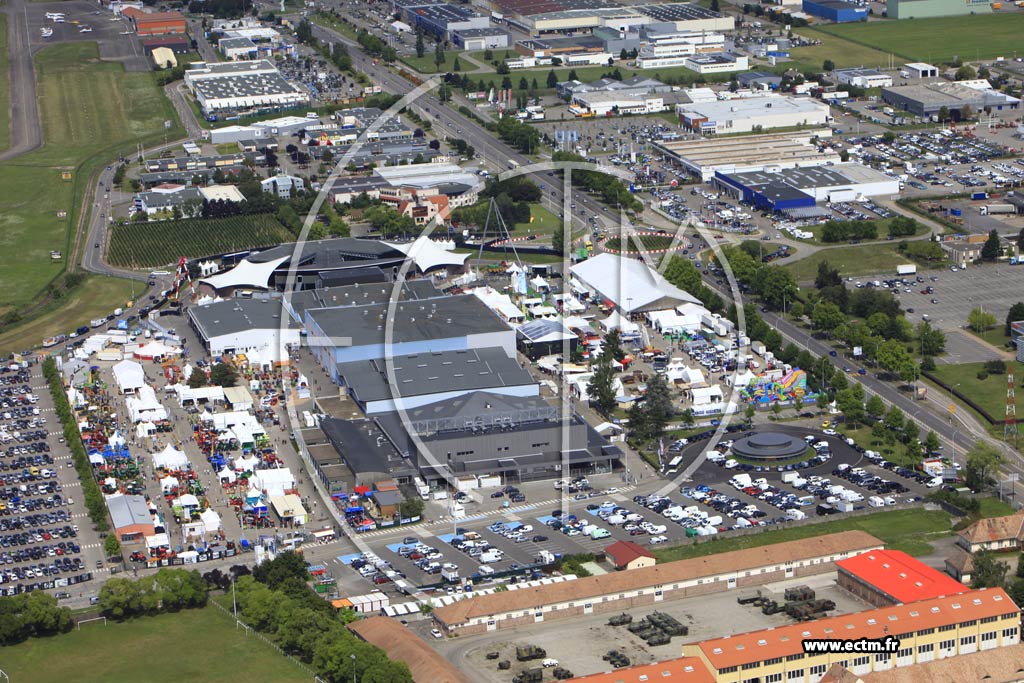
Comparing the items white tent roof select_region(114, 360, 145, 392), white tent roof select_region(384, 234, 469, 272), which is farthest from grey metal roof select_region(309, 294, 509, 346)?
white tent roof select_region(384, 234, 469, 272)

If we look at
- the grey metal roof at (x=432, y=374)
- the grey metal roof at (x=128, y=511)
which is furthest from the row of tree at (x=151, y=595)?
the grey metal roof at (x=432, y=374)

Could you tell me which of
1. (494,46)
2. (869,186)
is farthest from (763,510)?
(494,46)

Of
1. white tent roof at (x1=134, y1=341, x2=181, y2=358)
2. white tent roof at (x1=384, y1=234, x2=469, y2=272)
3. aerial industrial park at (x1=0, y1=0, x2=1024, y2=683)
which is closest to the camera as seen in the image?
aerial industrial park at (x1=0, y1=0, x2=1024, y2=683)

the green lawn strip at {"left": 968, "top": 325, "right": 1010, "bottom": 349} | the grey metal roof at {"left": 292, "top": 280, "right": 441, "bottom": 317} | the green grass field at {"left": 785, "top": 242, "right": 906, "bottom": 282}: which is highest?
the grey metal roof at {"left": 292, "top": 280, "right": 441, "bottom": 317}

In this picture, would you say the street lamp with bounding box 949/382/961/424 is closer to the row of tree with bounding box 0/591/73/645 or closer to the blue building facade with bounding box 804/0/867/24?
the row of tree with bounding box 0/591/73/645

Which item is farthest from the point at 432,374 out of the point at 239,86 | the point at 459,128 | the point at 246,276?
the point at 239,86

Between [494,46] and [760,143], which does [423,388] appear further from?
[494,46]

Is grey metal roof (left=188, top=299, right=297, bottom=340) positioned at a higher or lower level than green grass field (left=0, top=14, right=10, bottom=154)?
lower

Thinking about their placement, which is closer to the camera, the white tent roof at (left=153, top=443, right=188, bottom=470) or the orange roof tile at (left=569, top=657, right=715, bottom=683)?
the orange roof tile at (left=569, top=657, right=715, bottom=683)
